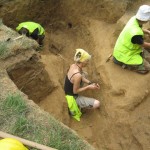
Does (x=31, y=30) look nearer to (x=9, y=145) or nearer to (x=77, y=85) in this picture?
(x=77, y=85)

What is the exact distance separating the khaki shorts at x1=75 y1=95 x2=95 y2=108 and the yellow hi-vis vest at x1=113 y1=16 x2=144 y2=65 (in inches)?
44.2

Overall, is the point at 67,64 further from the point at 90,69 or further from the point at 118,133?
the point at 118,133

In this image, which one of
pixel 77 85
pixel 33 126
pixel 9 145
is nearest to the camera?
pixel 9 145

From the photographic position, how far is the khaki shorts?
21.2 feet

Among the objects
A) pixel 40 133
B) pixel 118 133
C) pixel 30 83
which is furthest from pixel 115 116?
pixel 40 133

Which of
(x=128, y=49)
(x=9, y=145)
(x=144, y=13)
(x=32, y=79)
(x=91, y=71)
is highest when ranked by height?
(x=144, y=13)

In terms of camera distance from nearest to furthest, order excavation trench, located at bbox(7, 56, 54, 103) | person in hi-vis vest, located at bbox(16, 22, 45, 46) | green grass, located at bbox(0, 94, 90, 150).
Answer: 1. green grass, located at bbox(0, 94, 90, 150)
2. excavation trench, located at bbox(7, 56, 54, 103)
3. person in hi-vis vest, located at bbox(16, 22, 45, 46)

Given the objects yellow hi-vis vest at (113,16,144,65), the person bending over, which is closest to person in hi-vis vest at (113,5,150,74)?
yellow hi-vis vest at (113,16,144,65)

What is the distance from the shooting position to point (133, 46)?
22.4 feet

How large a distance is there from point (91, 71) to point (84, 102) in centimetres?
134

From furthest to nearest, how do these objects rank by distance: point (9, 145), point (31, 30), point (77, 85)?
point (31, 30)
point (77, 85)
point (9, 145)

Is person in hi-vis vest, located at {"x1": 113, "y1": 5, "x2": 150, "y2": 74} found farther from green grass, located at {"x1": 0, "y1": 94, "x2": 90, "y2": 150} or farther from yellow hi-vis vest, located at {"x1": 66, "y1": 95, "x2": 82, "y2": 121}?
green grass, located at {"x1": 0, "y1": 94, "x2": 90, "y2": 150}

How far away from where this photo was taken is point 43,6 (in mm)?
8742

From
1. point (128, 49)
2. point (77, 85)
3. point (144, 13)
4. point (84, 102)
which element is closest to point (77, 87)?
point (77, 85)
